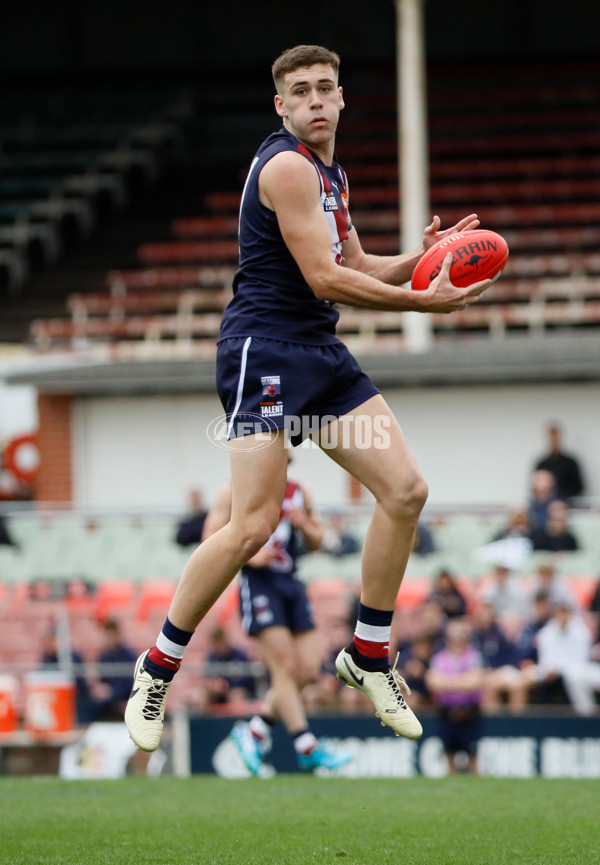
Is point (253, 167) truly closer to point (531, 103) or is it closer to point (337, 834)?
point (337, 834)

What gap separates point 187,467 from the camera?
1648 centimetres

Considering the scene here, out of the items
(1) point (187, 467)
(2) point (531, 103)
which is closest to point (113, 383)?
(1) point (187, 467)

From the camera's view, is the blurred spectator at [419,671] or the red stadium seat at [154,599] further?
the red stadium seat at [154,599]

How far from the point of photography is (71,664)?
1200cm

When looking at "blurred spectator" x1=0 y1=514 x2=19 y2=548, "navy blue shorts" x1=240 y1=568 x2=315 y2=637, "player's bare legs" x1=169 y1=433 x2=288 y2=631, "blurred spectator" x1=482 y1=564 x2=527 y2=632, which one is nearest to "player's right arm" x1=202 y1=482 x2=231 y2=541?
"navy blue shorts" x1=240 y1=568 x2=315 y2=637

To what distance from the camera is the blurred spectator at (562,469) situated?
14.2 m

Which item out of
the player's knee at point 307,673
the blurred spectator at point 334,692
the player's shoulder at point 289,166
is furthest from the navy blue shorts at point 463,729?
the player's shoulder at point 289,166

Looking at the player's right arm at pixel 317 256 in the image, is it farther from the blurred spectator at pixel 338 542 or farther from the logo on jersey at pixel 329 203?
the blurred spectator at pixel 338 542

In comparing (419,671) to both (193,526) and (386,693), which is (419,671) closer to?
(193,526)

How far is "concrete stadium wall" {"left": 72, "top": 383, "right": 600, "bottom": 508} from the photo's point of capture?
1561 centimetres

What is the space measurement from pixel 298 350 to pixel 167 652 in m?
1.23

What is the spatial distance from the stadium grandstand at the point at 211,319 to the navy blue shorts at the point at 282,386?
181 inches

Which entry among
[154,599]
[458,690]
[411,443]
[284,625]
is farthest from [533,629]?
[411,443]

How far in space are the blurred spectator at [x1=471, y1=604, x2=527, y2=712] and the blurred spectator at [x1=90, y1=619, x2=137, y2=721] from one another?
2.98m
